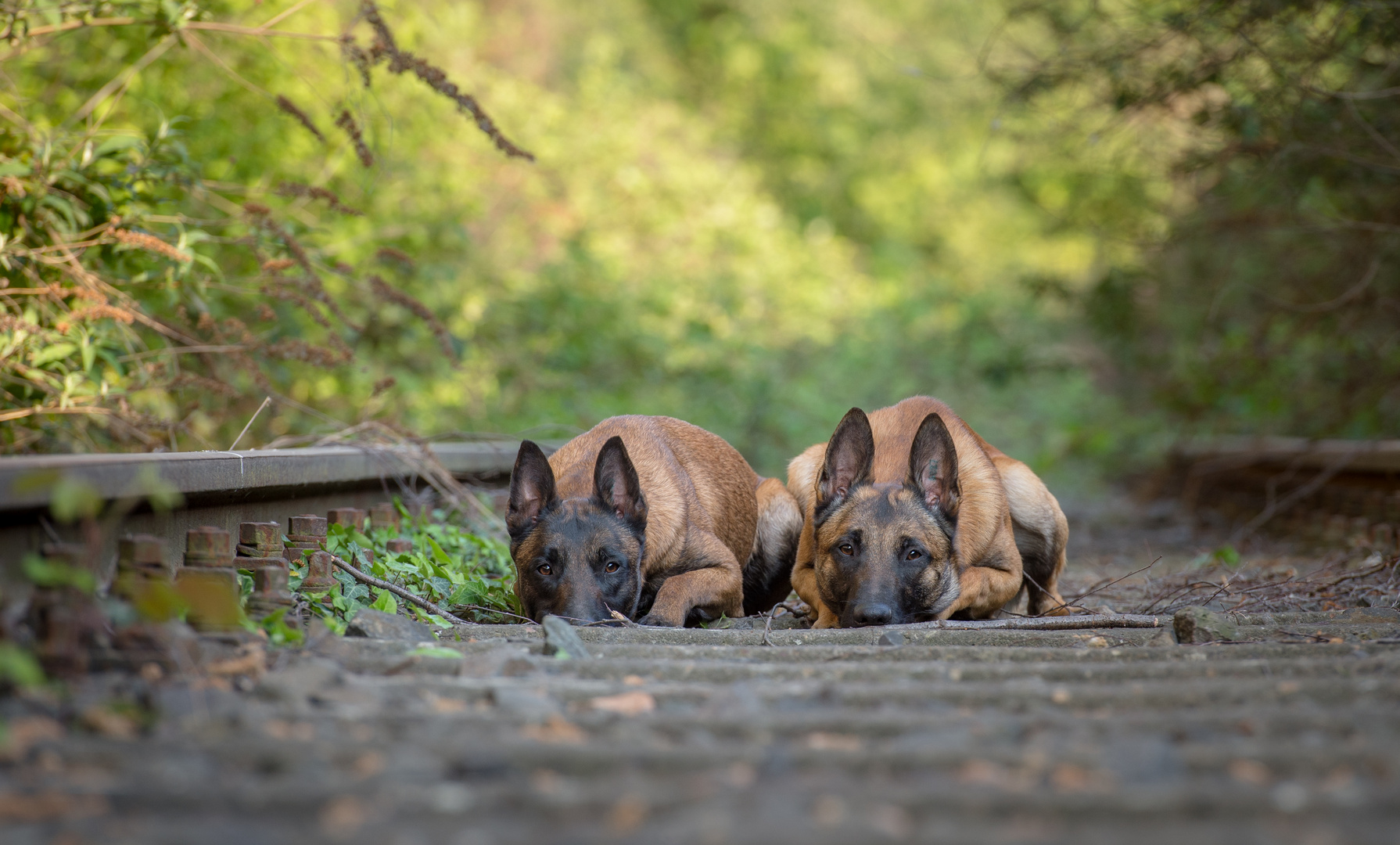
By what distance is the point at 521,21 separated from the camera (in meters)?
20.9

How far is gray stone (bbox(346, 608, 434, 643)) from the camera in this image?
3945 millimetres

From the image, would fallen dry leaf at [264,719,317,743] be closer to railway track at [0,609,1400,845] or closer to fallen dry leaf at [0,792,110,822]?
railway track at [0,609,1400,845]

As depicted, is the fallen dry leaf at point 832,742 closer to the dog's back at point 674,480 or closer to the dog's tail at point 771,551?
the dog's back at point 674,480


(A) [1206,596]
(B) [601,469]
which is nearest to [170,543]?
(B) [601,469]

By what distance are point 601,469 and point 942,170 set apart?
93.3 feet

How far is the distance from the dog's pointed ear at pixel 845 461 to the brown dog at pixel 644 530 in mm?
661

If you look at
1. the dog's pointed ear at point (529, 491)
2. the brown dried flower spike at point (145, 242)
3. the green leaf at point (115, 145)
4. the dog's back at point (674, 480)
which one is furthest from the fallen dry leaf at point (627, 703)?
the green leaf at point (115, 145)

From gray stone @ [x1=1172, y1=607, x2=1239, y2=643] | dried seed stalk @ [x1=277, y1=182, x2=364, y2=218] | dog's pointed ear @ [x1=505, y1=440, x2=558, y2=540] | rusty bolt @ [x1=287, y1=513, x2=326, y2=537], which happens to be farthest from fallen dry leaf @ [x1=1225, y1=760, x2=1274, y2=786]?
dried seed stalk @ [x1=277, y1=182, x2=364, y2=218]

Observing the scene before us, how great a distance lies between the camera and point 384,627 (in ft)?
13.1

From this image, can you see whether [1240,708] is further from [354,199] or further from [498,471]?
[354,199]

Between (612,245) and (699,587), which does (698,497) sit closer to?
(699,587)

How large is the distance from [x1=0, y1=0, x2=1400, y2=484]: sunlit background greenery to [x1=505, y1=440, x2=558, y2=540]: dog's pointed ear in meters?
1.44

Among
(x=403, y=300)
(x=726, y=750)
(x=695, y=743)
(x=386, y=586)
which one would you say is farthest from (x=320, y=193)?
(x=726, y=750)

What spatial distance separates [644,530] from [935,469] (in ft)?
5.02
